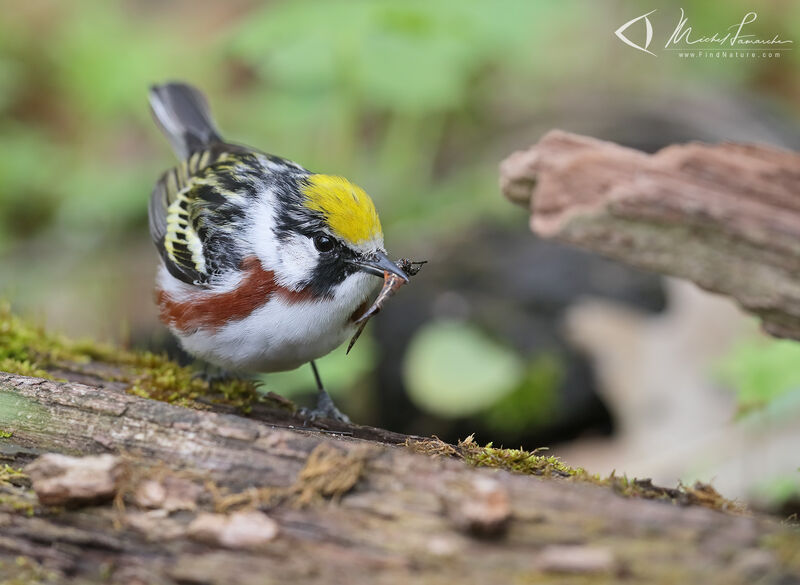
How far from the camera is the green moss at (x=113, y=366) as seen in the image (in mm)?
3635

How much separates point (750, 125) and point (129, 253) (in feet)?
19.0

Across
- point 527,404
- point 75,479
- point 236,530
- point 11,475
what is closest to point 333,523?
point 236,530

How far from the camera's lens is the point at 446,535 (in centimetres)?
214

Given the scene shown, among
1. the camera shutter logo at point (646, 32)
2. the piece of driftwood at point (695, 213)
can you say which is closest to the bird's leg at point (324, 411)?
the piece of driftwood at point (695, 213)

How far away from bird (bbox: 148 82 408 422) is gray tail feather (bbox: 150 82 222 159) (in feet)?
3.84

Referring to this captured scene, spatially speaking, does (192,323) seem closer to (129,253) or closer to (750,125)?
(129,253)

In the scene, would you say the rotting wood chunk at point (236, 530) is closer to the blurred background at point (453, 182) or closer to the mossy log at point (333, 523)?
the mossy log at point (333, 523)

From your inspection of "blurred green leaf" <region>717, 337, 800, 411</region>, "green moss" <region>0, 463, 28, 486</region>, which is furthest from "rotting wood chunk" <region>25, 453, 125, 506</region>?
"blurred green leaf" <region>717, 337, 800, 411</region>

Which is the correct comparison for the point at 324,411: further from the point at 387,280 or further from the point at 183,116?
the point at 183,116

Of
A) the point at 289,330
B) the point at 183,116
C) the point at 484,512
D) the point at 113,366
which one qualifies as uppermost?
the point at 183,116

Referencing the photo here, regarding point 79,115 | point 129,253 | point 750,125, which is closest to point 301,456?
point 129,253

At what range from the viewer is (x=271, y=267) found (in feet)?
11.8

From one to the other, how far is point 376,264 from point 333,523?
145cm

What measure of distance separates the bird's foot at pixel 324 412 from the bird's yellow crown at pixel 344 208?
0.83 m
